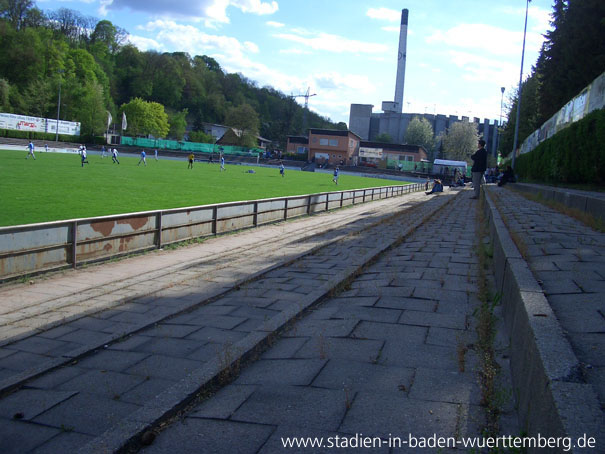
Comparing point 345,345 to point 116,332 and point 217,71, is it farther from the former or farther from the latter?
point 217,71

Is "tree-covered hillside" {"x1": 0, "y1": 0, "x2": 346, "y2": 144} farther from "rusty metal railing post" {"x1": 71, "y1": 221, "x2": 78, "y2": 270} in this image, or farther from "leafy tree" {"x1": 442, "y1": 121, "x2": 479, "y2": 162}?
"rusty metal railing post" {"x1": 71, "y1": 221, "x2": 78, "y2": 270}

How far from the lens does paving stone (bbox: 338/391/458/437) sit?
279cm

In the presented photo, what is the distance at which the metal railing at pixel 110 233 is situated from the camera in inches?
328

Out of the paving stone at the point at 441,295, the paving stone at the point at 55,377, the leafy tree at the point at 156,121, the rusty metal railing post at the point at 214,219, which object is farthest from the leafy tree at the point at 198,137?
the paving stone at the point at 55,377

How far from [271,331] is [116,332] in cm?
179

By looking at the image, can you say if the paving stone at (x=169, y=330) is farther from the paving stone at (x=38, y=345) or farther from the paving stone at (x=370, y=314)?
the paving stone at (x=370, y=314)

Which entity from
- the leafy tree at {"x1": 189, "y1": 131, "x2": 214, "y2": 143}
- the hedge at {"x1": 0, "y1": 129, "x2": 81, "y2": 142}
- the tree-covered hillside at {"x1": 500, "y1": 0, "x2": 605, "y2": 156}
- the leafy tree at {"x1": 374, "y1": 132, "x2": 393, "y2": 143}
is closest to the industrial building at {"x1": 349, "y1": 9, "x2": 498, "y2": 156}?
the leafy tree at {"x1": 374, "y1": 132, "x2": 393, "y2": 143}

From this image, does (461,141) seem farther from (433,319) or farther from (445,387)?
(445,387)

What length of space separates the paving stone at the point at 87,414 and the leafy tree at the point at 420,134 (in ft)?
359

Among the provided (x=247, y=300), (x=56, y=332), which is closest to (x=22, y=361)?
(x=56, y=332)

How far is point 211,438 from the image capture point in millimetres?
2906

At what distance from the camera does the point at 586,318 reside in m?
3.29

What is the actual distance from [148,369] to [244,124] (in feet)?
322

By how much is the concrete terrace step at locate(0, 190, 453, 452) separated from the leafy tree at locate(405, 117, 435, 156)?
105998mm
